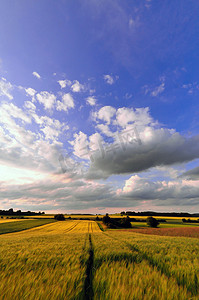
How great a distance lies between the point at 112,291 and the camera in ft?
7.25

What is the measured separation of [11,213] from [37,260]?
6137 inches

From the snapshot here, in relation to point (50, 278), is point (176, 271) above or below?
below

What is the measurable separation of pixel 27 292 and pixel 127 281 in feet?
5.90

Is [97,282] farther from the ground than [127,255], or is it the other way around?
[97,282]

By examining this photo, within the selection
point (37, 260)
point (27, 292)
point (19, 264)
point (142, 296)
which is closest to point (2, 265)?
point (19, 264)

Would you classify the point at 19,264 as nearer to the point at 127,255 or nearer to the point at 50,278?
the point at 50,278

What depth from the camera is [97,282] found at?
2623mm

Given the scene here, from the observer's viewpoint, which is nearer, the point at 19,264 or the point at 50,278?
the point at 50,278

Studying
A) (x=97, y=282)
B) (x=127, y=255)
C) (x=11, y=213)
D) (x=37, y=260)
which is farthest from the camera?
(x=11, y=213)

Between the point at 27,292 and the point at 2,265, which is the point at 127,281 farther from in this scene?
the point at 2,265

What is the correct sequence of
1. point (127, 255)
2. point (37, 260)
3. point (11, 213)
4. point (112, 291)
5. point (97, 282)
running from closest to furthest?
point (112, 291), point (97, 282), point (37, 260), point (127, 255), point (11, 213)

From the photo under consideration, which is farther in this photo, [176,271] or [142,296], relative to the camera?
[176,271]

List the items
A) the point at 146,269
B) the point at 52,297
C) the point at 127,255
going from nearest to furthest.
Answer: the point at 52,297 < the point at 146,269 < the point at 127,255

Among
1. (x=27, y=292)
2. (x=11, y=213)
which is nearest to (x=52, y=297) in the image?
(x=27, y=292)
